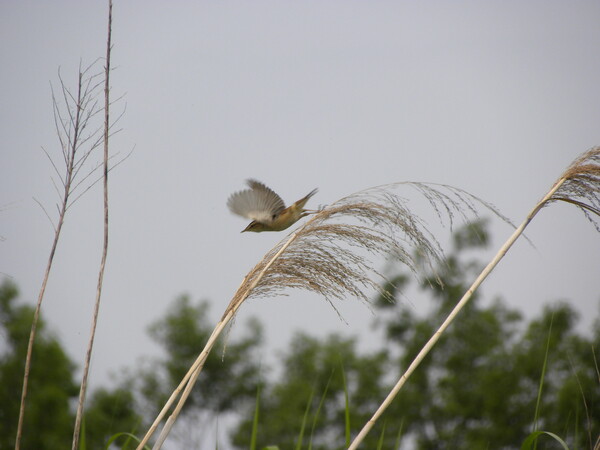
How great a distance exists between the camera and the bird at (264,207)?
344 centimetres

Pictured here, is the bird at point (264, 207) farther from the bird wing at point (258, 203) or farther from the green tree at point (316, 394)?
the green tree at point (316, 394)

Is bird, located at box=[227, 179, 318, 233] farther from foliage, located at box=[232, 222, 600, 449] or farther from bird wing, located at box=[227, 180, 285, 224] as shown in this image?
foliage, located at box=[232, 222, 600, 449]

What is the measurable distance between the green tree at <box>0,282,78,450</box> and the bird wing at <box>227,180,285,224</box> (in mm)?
27700

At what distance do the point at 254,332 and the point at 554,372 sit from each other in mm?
15309

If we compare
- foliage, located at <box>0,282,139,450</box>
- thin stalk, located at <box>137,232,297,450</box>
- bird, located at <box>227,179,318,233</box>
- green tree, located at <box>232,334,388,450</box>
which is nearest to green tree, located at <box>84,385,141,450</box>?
foliage, located at <box>0,282,139,450</box>

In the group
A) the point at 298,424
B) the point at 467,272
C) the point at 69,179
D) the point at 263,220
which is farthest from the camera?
the point at 298,424

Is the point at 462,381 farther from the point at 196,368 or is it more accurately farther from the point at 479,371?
the point at 196,368

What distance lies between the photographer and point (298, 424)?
30.5 metres

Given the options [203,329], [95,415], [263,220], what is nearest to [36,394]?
[95,415]

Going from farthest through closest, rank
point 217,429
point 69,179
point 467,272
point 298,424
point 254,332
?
1. point 254,332
2. point 298,424
3. point 467,272
4. point 69,179
5. point 217,429

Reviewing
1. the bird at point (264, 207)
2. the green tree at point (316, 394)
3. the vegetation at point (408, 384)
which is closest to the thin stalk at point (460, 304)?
the bird at point (264, 207)

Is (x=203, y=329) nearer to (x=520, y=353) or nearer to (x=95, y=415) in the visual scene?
(x=95, y=415)

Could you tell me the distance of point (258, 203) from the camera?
11.4 feet

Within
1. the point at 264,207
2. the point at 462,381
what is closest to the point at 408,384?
the point at 462,381
